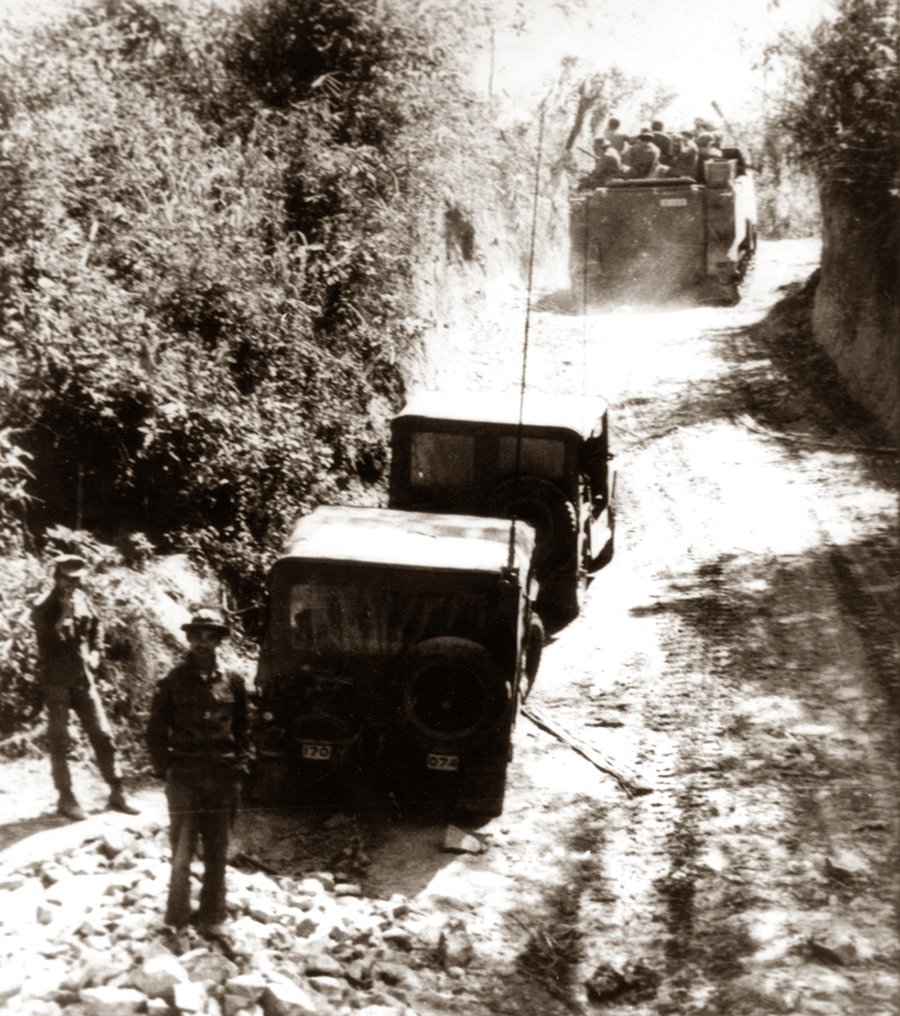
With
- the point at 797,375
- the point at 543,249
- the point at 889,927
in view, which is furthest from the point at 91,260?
the point at 543,249

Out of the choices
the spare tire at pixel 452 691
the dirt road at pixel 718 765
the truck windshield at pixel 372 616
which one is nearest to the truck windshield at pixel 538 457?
the dirt road at pixel 718 765

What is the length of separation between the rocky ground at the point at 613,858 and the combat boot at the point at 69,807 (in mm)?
84

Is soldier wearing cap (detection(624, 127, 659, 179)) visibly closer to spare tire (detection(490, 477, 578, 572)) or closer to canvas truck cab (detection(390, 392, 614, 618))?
canvas truck cab (detection(390, 392, 614, 618))

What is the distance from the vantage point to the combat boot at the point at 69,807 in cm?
628

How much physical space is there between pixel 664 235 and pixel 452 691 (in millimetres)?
15231

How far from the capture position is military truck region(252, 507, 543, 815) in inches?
269

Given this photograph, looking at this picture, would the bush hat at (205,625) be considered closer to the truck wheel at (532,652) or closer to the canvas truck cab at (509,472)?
the truck wheel at (532,652)

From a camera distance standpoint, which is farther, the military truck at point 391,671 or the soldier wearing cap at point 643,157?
the soldier wearing cap at point 643,157

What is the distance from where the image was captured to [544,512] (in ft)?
31.0

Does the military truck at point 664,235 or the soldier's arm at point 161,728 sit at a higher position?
the military truck at point 664,235

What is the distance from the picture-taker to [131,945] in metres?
5.13

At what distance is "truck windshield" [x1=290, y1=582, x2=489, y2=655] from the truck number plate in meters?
0.55

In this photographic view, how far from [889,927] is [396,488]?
17.0ft

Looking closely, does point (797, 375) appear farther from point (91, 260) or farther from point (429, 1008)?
point (429, 1008)
